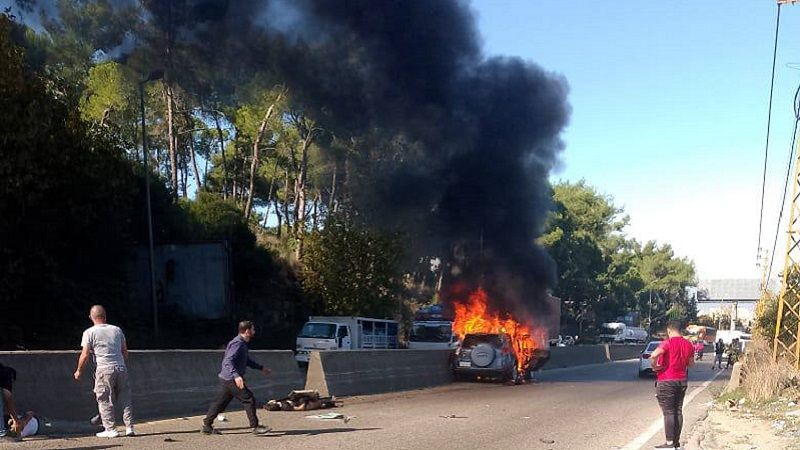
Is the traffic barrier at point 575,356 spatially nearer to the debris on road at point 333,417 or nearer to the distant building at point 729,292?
the debris on road at point 333,417

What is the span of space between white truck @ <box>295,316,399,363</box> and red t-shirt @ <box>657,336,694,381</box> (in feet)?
65.0

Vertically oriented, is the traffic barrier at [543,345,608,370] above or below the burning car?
below

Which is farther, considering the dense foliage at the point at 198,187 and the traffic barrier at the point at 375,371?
the dense foliage at the point at 198,187

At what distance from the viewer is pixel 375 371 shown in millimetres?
17984

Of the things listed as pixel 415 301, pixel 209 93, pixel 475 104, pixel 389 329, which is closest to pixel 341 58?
pixel 475 104

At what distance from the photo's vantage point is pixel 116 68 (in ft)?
119

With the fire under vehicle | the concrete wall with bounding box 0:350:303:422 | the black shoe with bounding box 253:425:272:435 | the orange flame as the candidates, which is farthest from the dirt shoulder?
the orange flame

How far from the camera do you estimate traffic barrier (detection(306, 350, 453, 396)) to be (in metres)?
15.6

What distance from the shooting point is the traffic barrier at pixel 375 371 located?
1562cm

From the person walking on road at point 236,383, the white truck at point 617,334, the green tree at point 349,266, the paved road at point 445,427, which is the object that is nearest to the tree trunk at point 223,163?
the green tree at point 349,266

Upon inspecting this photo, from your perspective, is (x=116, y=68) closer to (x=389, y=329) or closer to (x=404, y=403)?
(x=389, y=329)

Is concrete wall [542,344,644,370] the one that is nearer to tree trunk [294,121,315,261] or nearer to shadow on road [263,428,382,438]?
tree trunk [294,121,315,261]

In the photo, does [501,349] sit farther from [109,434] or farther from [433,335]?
[109,434]

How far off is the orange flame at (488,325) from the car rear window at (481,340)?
3.53 feet
